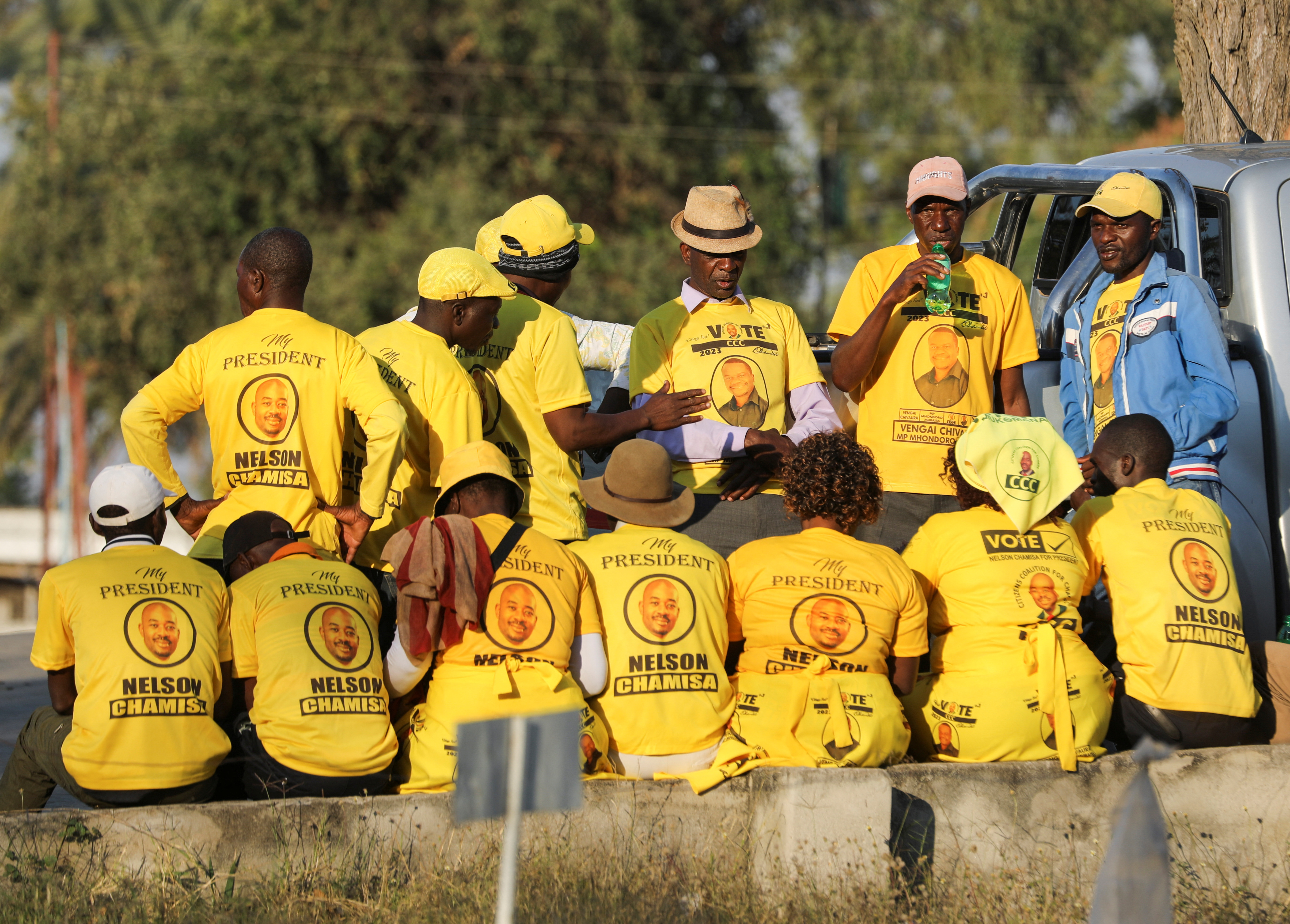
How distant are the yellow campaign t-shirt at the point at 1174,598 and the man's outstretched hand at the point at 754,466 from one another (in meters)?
1.24

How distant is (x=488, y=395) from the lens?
5805 mm

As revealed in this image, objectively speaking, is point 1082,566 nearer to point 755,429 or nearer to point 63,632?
point 755,429

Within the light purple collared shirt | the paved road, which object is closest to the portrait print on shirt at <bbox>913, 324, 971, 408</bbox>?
the light purple collared shirt

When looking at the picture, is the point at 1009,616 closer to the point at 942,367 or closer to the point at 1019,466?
the point at 1019,466

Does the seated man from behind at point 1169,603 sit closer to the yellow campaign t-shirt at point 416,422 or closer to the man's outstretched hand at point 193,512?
the yellow campaign t-shirt at point 416,422

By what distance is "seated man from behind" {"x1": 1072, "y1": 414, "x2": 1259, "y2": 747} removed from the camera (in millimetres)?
5105

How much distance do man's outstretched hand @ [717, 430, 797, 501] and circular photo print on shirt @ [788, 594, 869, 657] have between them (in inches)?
33.0

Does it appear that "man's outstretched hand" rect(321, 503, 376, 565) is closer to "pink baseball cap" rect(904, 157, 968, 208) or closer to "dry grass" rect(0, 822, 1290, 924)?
"dry grass" rect(0, 822, 1290, 924)

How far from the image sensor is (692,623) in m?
4.93

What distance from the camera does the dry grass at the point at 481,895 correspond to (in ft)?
13.7

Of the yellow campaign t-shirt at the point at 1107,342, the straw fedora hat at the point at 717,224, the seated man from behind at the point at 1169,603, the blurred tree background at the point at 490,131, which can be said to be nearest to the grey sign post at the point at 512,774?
the seated man from behind at the point at 1169,603

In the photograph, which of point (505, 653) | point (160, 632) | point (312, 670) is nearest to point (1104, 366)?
point (505, 653)

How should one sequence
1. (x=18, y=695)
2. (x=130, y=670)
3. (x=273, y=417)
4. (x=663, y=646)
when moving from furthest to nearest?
(x=18, y=695), (x=273, y=417), (x=663, y=646), (x=130, y=670)

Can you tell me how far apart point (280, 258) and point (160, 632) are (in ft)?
5.14
